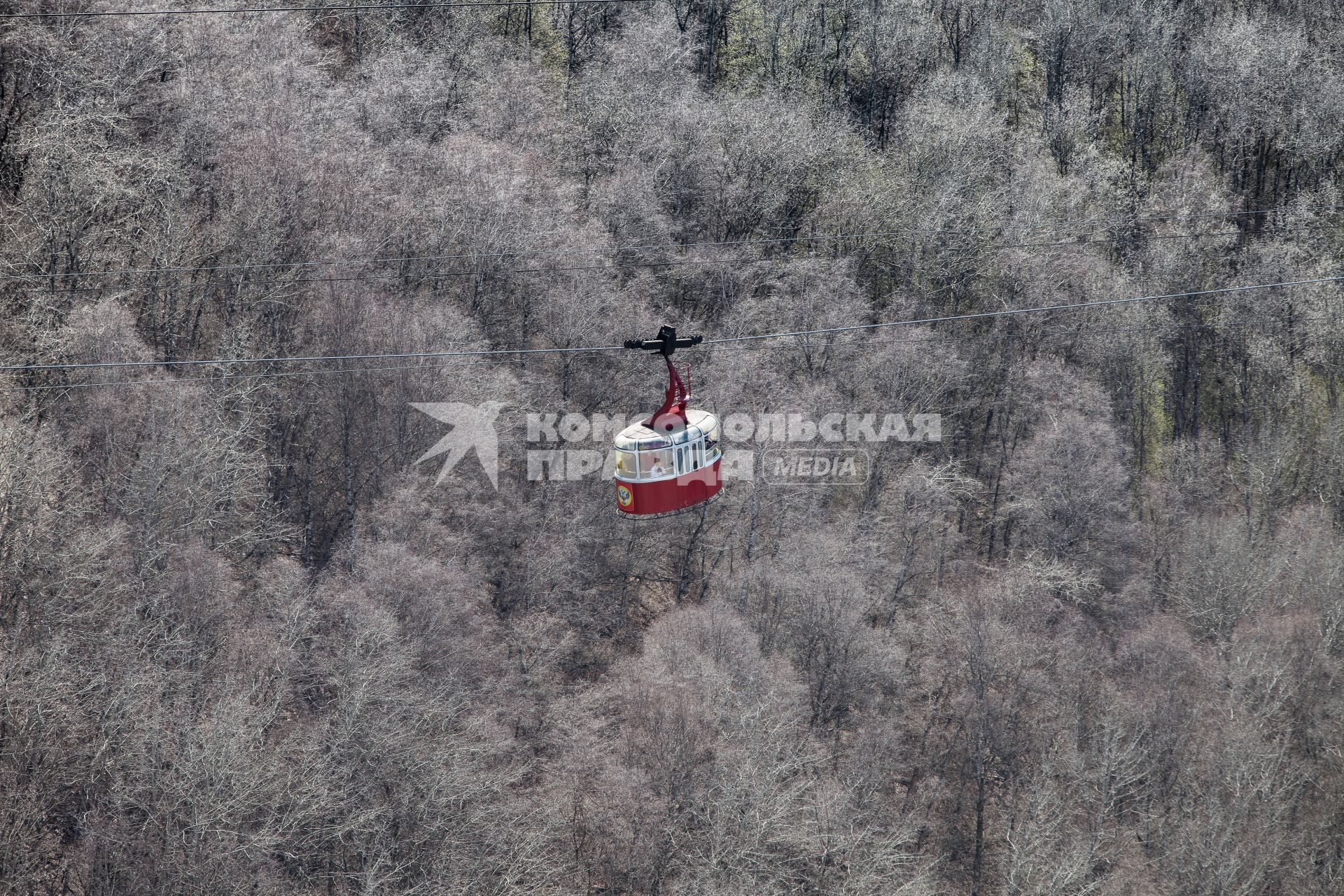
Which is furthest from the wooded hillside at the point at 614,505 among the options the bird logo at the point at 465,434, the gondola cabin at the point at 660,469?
the gondola cabin at the point at 660,469

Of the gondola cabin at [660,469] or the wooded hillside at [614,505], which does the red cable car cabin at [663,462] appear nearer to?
the gondola cabin at [660,469]

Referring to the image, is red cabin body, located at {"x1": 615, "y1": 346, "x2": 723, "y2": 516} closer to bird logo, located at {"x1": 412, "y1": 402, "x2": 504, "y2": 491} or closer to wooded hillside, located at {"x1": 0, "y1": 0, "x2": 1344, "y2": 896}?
wooded hillside, located at {"x1": 0, "y1": 0, "x2": 1344, "y2": 896}

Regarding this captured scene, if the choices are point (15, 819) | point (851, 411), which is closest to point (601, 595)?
point (851, 411)

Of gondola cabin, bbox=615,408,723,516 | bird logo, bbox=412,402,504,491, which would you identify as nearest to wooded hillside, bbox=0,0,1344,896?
bird logo, bbox=412,402,504,491

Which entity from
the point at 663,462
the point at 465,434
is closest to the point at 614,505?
the point at 465,434

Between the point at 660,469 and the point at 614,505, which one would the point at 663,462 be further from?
the point at 614,505
